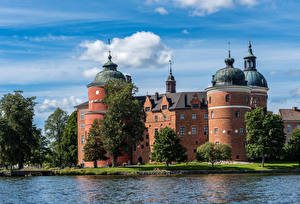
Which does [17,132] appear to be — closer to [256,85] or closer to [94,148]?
[94,148]

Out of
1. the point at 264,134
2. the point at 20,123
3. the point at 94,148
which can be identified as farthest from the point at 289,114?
the point at 20,123

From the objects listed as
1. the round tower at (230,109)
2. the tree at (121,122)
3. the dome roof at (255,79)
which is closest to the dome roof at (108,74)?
the tree at (121,122)

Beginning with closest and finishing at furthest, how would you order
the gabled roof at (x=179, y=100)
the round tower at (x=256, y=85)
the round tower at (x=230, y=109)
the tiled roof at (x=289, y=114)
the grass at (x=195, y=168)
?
the grass at (x=195, y=168)
the round tower at (x=230, y=109)
the gabled roof at (x=179, y=100)
the round tower at (x=256, y=85)
the tiled roof at (x=289, y=114)

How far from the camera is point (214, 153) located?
256 feet

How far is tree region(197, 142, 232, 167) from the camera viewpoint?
77.9m

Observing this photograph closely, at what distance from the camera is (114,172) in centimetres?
7506

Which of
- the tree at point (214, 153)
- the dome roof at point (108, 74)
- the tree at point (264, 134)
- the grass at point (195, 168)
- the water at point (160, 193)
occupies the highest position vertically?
the dome roof at point (108, 74)

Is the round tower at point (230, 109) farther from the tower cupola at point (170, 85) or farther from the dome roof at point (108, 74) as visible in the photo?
the tower cupola at point (170, 85)

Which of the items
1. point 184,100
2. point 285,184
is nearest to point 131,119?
point 184,100

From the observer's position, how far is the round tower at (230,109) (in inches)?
3387

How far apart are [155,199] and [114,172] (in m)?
34.1

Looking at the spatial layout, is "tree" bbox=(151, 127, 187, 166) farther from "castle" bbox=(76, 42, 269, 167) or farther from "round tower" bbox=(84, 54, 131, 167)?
"round tower" bbox=(84, 54, 131, 167)

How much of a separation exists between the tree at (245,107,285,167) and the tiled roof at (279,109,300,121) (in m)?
38.3

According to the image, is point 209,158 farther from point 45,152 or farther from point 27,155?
point 45,152
